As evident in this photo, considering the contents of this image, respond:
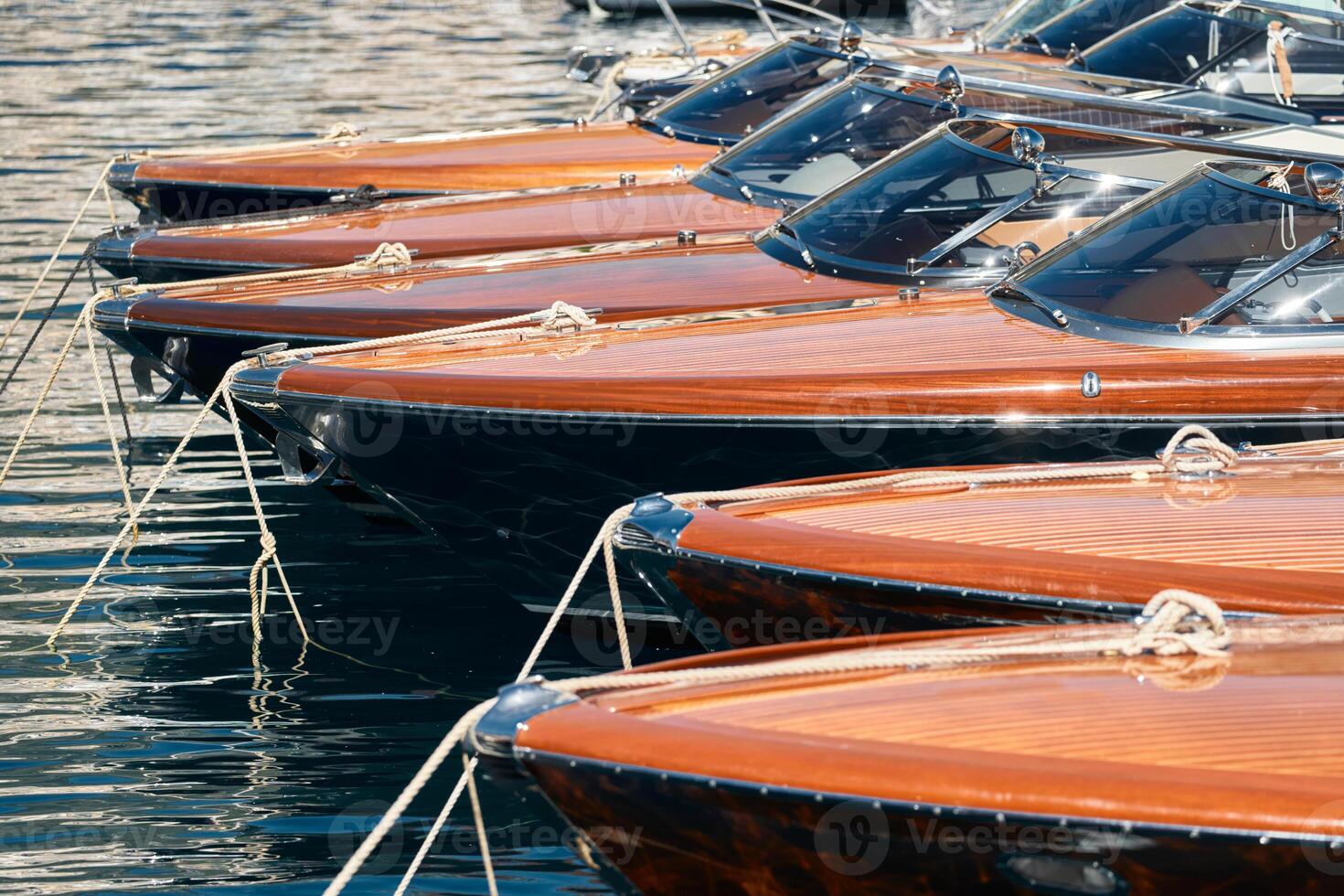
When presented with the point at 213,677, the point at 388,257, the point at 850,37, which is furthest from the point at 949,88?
the point at 213,677

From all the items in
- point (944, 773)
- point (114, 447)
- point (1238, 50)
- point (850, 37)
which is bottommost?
point (114, 447)

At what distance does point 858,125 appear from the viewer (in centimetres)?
750

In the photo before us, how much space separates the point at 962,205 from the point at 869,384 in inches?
55.3

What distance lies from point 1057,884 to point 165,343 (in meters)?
4.94

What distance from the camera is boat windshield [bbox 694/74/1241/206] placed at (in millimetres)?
7188

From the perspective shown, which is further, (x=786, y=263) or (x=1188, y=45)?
(x=1188, y=45)

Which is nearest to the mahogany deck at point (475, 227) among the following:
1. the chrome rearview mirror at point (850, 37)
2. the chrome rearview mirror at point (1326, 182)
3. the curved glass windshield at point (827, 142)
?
the curved glass windshield at point (827, 142)

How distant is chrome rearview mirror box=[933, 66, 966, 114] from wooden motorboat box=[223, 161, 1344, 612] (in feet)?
5.85

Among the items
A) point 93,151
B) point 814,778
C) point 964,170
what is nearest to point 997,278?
point 964,170

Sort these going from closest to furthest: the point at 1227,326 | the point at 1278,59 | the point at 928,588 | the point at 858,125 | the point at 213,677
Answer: the point at 928,588, the point at 1227,326, the point at 213,677, the point at 858,125, the point at 1278,59

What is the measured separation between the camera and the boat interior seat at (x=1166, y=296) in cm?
517

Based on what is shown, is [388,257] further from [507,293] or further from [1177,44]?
[1177,44]

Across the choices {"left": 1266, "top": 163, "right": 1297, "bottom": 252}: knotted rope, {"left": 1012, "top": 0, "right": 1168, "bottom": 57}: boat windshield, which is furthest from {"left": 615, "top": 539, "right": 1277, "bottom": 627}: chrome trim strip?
{"left": 1012, "top": 0, "right": 1168, "bottom": 57}: boat windshield

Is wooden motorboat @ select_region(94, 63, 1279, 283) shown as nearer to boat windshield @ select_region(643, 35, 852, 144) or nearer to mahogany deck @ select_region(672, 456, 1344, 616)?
boat windshield @ select_region(643, 35, 852, 144)
